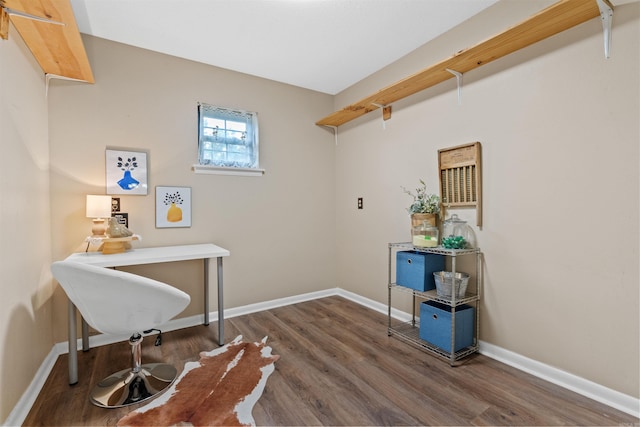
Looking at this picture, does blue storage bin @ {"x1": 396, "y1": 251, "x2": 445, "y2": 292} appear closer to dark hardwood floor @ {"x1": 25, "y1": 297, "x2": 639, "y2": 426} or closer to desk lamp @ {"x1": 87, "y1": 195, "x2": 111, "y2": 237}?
dark hardwood floor @ {"x1": 25, "y1": 297, "x2": 639, "y2": 426}

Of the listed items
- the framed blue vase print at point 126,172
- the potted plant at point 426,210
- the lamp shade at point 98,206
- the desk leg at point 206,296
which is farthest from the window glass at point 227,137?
the potted plant at point 426,210

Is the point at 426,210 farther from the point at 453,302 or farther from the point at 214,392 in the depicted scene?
the point at 214,392

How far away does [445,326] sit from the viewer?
2197 mm

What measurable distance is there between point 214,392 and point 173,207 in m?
1.69

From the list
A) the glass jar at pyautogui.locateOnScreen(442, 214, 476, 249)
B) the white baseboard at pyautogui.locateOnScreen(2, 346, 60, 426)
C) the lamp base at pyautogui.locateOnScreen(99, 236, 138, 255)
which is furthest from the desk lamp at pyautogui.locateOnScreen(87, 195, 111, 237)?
the glass jar at pyautogui.locateOnScreen(442, 214, 476, 249)

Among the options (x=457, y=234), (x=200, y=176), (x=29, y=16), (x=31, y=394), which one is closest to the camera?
(x=29, y=16)

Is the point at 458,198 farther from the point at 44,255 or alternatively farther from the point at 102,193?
the point at 44,255

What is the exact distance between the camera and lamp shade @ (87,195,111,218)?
2.32m

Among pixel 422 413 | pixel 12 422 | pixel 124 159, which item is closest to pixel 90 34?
pixel 124 159

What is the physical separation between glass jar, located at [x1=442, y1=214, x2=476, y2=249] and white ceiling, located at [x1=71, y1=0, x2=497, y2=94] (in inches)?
62.5

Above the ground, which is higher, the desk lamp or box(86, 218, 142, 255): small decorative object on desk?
the desk lamp

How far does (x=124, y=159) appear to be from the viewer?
2613mm

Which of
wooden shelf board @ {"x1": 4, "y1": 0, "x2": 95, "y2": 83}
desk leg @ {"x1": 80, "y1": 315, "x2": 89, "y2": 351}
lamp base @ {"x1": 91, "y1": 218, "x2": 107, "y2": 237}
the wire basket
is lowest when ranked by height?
desk leg @ {"x1": 80, "y1": 315, "x2": 89, "y2": 351}

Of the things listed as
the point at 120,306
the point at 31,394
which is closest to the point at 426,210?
the point at 120,306
